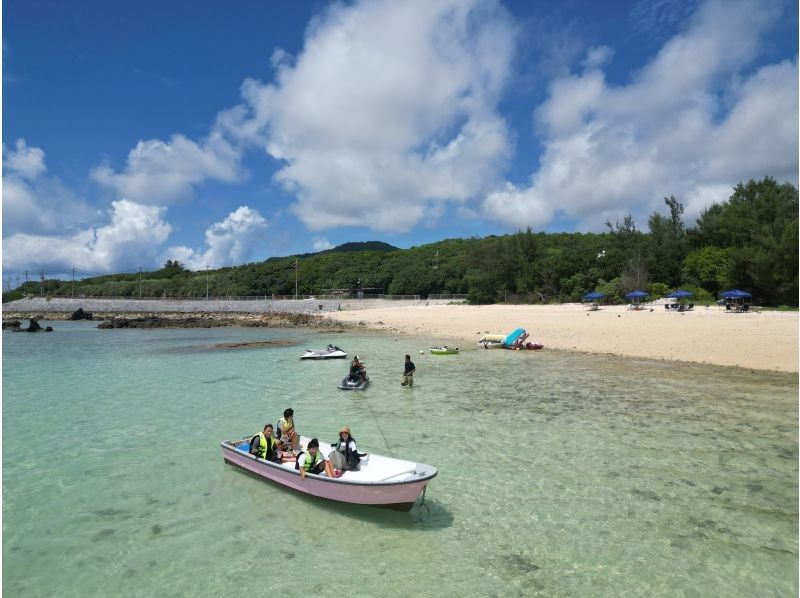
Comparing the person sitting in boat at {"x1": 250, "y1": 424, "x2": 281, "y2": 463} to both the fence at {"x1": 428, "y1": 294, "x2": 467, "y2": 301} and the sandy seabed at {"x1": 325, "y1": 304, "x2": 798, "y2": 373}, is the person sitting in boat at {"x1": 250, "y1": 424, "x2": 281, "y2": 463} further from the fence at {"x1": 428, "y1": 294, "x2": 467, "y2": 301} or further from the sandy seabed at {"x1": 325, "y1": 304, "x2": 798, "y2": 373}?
the fence at {"x1": 428, "y1": 294, "x2": 467, "y2": 301}

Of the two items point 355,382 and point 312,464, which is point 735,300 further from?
point 312,464

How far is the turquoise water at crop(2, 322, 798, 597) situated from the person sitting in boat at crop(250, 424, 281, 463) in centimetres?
65

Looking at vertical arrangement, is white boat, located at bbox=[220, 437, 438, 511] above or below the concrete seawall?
below

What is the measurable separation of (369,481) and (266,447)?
320 cm

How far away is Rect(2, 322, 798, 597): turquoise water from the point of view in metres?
7.16

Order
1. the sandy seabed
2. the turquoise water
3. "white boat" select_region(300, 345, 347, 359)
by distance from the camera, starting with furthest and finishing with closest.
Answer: "white boat" select_region(300, 345, 347, 359) < the sandy seabed < the turquoise water

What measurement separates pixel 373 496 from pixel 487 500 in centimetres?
262

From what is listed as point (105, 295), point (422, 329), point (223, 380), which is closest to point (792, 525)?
point (223, 380)

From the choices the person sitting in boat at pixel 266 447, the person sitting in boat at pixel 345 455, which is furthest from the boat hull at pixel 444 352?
the person sitting in boat at pixel 345 455

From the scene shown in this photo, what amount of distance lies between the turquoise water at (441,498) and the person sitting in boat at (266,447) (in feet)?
2.14

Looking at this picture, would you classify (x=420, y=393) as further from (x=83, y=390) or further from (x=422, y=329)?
(x=422, y=329)

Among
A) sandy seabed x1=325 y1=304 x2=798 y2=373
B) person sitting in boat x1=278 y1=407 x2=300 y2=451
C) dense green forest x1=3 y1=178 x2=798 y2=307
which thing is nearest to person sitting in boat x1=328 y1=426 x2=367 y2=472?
person sitting in boat x1=278 y1=407 x2=300 y2=451

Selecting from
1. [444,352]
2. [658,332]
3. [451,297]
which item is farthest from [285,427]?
[451,297]

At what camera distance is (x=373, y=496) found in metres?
8.42
